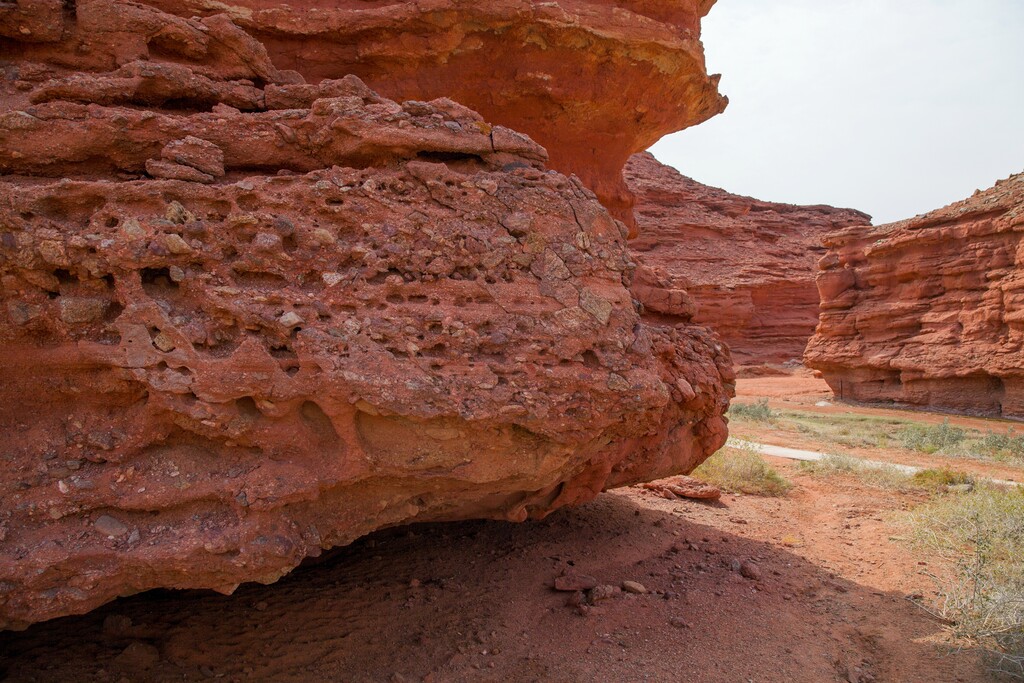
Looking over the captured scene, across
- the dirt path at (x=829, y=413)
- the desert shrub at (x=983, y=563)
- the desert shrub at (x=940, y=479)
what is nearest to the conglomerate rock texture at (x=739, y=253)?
the dirt path at (x=829, y=413)

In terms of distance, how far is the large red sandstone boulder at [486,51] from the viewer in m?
3.28

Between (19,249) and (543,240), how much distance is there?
234 centimetres

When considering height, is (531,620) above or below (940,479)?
below

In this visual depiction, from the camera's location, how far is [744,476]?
7281 millimetres

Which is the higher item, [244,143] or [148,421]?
[244,143]

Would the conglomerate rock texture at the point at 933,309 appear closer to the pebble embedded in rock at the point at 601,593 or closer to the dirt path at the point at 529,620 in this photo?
the dirt path at the point at 529,620

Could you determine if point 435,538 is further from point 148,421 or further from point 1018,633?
point 1018,633

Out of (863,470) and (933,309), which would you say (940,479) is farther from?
(933,309)

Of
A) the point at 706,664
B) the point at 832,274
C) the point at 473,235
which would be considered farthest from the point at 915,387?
the point at 473,235

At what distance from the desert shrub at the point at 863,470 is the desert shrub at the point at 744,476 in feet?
2.87

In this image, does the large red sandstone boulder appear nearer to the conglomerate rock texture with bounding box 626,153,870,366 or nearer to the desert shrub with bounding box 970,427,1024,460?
the desert shrub with bounding box 970,427,1024,460

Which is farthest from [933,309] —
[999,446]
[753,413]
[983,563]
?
[983,563]

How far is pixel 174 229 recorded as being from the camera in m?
2.72

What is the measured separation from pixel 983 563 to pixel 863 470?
348 cm
